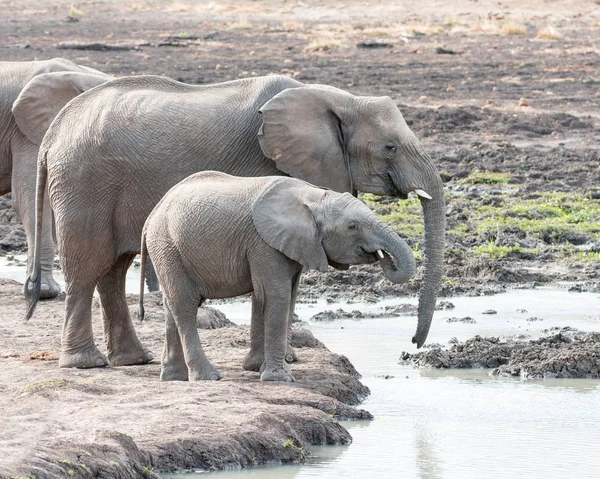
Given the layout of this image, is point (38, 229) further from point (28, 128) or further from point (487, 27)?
point (487, 27)

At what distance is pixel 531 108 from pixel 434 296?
1451 cm

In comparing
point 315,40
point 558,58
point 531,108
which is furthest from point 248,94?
point 315,40

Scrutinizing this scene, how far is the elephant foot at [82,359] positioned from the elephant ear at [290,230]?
166 centimetres

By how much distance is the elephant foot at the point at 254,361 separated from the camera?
8.55m

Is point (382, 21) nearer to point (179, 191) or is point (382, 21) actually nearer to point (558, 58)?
point (558, 58)

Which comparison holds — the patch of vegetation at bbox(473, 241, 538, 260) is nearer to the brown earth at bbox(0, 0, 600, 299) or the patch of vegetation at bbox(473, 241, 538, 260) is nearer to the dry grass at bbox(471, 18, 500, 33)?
the brown earth at bbox(0, 0, 600, 299)

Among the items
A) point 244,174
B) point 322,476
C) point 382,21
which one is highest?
point 244,174

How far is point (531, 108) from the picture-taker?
882 inches

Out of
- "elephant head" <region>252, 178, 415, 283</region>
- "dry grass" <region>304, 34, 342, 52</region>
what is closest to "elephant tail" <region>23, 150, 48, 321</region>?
"elephant head" <region>252, 178, 415, 283</region>

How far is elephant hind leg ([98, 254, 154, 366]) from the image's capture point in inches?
353

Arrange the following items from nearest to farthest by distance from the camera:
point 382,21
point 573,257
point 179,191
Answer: point 179,191 → point 573,257 → point 382,21

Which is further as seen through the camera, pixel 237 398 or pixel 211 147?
pixel 211 147

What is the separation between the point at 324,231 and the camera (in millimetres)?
7832

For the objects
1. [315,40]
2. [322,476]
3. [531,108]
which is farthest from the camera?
[315,40]
